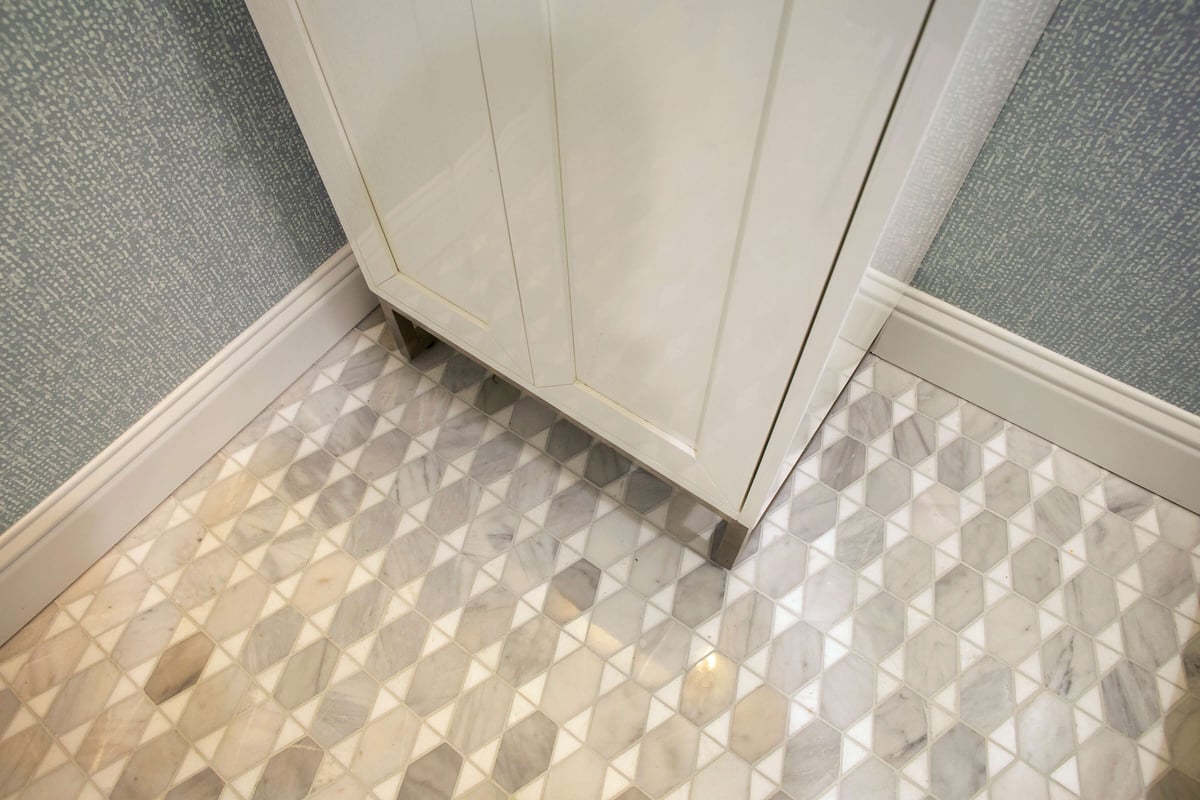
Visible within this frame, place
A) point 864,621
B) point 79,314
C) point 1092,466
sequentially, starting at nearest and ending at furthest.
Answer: point 79,314 < point 864,621 < point 1092,466

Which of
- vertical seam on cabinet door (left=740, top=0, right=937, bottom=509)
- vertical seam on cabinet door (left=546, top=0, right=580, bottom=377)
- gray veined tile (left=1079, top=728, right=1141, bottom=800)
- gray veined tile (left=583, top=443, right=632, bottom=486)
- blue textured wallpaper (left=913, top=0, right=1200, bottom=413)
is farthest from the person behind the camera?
gray veined tile (left=583, top=443, right=632, bottom=486)

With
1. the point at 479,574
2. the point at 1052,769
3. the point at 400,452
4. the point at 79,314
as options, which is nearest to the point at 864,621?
the point at 1052,769

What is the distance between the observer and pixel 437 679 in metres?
0.88

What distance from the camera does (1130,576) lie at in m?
0.92

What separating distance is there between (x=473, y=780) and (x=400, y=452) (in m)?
0.44

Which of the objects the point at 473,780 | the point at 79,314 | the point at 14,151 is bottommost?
the point at 473,780

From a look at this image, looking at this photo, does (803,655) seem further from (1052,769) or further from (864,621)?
(1052,769)

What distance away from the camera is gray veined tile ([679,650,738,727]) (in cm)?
85

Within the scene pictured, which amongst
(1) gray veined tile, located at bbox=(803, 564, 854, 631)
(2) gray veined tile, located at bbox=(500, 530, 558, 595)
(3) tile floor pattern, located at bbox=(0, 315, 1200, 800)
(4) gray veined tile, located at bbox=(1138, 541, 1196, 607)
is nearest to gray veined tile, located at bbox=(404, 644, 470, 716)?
(3) tile floor pattern, located at bbox=(0, 315, 1200, 800)

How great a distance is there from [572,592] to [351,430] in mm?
405

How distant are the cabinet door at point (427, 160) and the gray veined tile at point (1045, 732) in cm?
70

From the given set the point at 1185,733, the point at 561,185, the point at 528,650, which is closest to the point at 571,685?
the point at 528,650

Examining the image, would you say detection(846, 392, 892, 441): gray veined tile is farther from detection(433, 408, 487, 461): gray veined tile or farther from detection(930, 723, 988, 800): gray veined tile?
detection(433, 408, 487, 461): gray veined tile

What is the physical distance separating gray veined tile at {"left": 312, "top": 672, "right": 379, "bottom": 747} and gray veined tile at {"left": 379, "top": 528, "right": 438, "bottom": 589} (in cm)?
12
